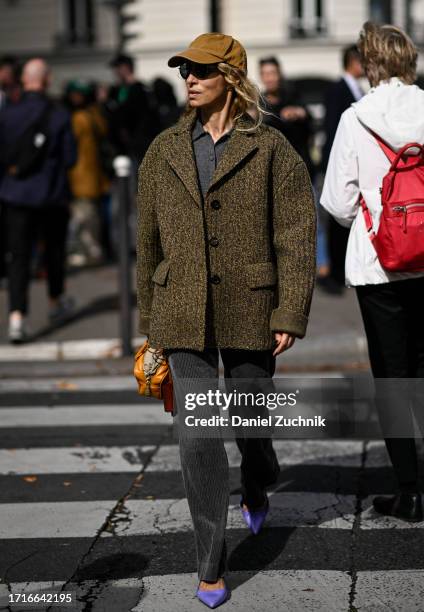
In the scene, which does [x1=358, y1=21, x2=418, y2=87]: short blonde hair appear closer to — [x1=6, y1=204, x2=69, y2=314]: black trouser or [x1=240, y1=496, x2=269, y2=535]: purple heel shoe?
[x1=240, y1=496, x2=269, y2=535]: purple heel shoe

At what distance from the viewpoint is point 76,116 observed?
41.8 ft

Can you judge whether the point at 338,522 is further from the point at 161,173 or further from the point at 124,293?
the point at 124,293

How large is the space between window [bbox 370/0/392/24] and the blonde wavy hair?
29.4m

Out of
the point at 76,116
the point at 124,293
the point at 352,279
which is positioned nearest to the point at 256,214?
the point at 352,279

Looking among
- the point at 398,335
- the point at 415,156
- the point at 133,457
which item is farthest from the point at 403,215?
the point at 133,457

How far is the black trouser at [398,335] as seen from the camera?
447 centimetres

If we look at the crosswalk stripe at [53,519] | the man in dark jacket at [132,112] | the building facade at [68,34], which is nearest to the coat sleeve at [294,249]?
the crosswalk stripe at [53,519]

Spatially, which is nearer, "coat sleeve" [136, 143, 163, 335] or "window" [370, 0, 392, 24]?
"coat sleeve" [136, 143, 163, 335]

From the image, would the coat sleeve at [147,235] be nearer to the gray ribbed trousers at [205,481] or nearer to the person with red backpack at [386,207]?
the gray ribbed trousers at [205,481]

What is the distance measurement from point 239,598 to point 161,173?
1442 millimetres

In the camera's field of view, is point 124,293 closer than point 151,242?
No

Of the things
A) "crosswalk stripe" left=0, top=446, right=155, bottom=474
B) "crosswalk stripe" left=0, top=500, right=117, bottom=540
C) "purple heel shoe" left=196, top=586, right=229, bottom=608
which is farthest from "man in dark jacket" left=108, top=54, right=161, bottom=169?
"purple heel shoe" left=196, top=586, right=229, bottom=608

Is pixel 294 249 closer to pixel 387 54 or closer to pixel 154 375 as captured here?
pixel 154 375

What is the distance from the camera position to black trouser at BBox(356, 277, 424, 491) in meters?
4.47
